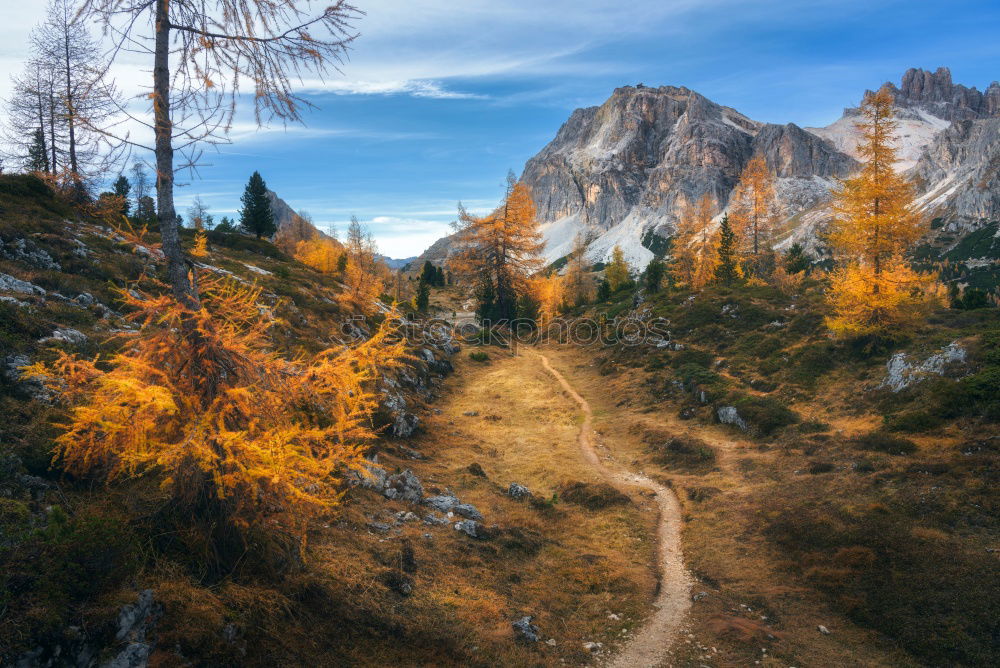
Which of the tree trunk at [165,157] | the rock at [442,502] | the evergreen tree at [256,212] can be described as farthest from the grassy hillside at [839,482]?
the evergreen tree at [256,212]

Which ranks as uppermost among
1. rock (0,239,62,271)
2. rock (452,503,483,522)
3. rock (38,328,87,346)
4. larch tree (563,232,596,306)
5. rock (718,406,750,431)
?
larch tree (563,232,596,306)

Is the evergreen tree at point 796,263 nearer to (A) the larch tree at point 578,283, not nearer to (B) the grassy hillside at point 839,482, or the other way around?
(B) the grassy hillside at point 839,482

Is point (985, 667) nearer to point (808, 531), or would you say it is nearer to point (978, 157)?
point (808, 531)

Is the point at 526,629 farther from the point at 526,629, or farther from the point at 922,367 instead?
the point at 922,367

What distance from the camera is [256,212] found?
52750 millimetres

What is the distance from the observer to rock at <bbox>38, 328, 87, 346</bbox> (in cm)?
1035

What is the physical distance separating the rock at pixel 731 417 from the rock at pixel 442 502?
15.2m

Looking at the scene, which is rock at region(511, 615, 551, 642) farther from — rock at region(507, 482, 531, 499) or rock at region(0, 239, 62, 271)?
rock at region(0, 239, 62, 271)

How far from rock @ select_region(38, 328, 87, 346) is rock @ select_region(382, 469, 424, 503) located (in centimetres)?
847

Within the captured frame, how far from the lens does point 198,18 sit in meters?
6.37

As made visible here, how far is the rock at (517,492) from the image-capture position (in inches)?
624

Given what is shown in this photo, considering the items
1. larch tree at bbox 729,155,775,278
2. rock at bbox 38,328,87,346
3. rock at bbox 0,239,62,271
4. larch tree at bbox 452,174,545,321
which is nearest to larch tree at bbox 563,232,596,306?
larch tree at bbox 452,174,545,321

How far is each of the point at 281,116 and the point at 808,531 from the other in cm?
1651

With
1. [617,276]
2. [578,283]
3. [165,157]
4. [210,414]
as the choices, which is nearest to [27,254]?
[165,157]
